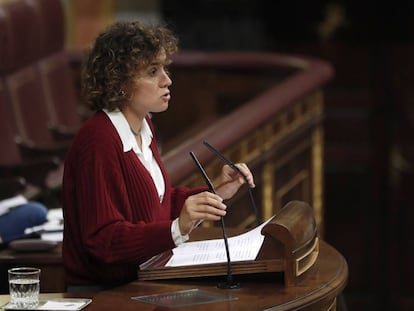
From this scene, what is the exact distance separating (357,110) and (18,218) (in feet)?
22.7

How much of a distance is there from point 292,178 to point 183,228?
123 inches

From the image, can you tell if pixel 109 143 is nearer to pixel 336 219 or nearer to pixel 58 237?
pixel 58 237

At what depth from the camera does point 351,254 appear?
10133mm

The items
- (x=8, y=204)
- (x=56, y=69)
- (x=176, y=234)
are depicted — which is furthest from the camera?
(x=56, y=69)

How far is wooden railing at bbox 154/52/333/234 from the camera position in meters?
4.92

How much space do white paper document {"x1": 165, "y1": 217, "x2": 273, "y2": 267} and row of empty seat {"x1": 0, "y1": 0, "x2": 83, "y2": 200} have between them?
1.93 metres

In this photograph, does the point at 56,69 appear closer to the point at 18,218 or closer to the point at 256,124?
the point at 256,124

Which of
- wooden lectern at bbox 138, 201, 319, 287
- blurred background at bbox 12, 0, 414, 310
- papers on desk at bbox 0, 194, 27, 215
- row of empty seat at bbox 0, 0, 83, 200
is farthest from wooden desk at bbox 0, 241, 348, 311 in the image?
blurred background at bbox 12, 0, 414, 310

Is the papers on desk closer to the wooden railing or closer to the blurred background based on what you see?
the wooden railing

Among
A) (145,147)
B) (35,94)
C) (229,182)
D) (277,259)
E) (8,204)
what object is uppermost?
(145,147)

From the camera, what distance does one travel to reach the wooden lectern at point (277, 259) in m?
2.98

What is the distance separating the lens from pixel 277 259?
2.98 metres

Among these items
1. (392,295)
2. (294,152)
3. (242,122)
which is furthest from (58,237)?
(392,295)

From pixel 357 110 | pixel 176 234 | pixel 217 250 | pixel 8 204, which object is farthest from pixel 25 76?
pixel 357 110
